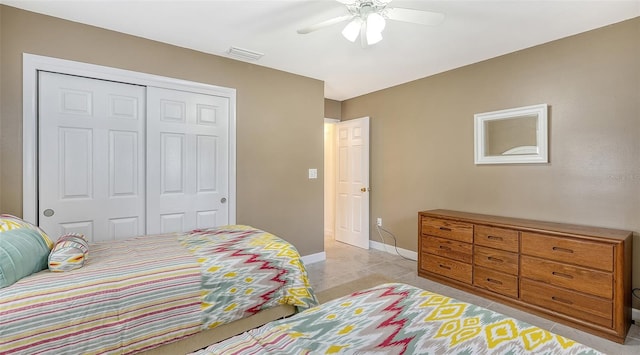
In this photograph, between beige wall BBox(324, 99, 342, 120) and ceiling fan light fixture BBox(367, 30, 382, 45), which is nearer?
ceiling fan light fixture BBox(367, 30, 382, 45)

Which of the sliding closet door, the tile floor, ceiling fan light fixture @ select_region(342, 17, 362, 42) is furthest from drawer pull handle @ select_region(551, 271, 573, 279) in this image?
the sliding closet door

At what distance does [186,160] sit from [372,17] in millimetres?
2216

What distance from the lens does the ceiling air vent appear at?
3.06 metres

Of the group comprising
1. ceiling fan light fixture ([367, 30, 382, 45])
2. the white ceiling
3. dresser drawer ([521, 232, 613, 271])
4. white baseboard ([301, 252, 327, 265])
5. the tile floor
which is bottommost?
the tile floor

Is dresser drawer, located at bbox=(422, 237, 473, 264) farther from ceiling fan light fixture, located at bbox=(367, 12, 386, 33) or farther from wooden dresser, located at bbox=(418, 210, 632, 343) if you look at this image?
ceiling fan light fixture, located at bbox=(367, 12, 386, 33)

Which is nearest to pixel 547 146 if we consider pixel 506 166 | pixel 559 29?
pixel 506 166

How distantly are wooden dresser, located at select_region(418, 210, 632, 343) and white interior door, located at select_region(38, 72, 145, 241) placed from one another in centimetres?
313

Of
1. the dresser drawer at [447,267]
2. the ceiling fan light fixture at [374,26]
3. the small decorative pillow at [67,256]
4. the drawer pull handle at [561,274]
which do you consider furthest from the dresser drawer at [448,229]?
the small decorative pillow at [67,256]

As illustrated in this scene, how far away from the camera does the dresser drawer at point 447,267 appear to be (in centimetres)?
301

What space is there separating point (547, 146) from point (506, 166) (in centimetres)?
41

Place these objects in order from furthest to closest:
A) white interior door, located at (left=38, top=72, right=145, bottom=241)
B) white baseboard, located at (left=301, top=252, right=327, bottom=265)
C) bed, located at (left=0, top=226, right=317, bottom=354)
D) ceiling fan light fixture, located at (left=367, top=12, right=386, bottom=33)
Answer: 1. white baseboard, located at (left=301, top=252, right=327, bottom=265)
2. white interior door, located at (left=38, top=72, right=145, bottom=241)
3. ceiling fan light fixture, located at (left=367, top=12, right=386, bottom=33)
4. bed, located at (left=0, top=226, right=317, bottom=354)

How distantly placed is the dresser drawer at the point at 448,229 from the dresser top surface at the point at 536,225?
5cm

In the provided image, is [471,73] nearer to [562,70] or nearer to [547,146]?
[562,70]

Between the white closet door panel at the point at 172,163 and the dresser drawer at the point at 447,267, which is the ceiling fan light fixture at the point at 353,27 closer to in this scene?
the white closet door panel at the point at 172,163
